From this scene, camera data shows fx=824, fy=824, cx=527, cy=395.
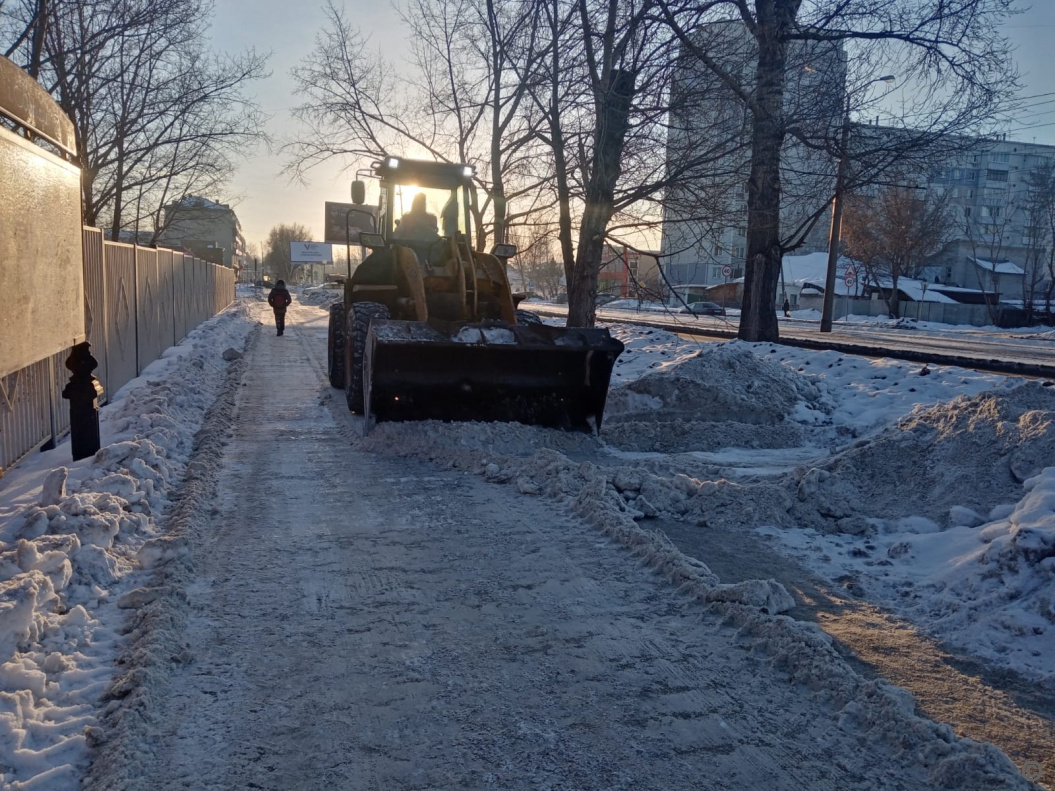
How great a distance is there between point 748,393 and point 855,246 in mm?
44025

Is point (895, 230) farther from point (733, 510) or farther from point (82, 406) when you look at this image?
point (82, 406)

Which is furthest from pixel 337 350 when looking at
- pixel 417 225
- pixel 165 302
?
pixel 165 302

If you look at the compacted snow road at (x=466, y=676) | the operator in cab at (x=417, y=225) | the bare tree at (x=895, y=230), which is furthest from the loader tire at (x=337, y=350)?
→ the bare tree at (x=895, y=230)

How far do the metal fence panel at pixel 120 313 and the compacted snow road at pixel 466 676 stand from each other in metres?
6.32

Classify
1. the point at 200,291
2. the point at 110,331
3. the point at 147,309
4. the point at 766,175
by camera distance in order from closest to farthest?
the point at 110,331 < the point at 766,175 < the point at 147,309 < the point at 200,291

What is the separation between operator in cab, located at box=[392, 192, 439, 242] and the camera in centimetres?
1131

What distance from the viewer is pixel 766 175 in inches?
530

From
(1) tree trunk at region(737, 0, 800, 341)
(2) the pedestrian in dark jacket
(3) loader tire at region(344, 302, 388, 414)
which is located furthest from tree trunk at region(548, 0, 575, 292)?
(2) the pedestrian in dark jacket

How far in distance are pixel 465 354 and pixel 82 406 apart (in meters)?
3.58

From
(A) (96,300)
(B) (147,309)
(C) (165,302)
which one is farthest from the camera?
(C) (165,302)

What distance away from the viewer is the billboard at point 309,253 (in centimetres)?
8806

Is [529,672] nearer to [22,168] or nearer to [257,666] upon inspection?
[257,666]

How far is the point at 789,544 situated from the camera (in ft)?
19.3

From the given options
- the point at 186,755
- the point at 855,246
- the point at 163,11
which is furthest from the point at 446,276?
the point at 855,246
